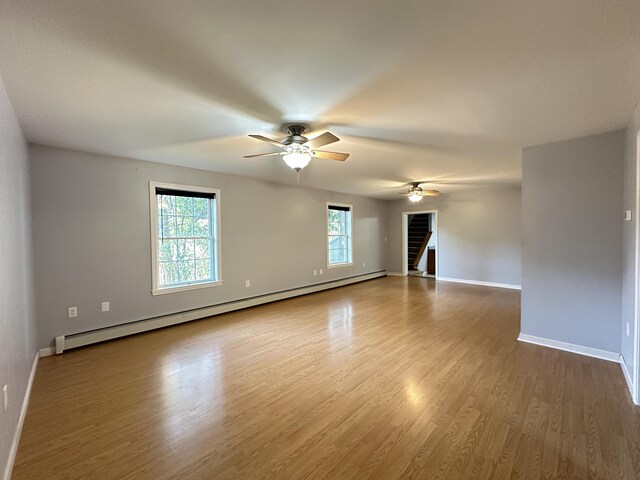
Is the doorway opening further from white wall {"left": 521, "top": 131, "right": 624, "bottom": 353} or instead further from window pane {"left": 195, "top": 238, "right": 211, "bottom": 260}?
window pane {"left": 195, "top": 238, "right": 211, "bottom": 260}

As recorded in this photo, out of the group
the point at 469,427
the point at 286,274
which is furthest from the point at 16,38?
the point at 286,274

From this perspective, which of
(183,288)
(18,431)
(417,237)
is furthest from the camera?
(417,237)

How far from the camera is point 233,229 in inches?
203

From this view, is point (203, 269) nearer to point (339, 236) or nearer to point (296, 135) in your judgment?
point (296, 135)

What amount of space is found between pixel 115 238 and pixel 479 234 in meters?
7.68

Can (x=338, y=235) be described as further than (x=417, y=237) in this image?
No

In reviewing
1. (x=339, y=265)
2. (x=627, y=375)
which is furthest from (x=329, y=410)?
(x=339, y=265)

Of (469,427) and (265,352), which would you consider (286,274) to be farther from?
(469,427)

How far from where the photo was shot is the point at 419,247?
982cm

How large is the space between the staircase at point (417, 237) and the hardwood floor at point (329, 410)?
5.76m

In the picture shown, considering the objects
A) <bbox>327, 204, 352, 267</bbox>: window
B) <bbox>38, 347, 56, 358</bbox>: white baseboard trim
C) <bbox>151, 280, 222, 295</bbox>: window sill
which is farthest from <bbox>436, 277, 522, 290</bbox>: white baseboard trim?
<bbox>38, 347, 56, 358</bbox>: white baseboard trim

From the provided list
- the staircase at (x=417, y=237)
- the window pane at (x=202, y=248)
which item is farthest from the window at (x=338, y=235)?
the window pane at (x=202, y=248)

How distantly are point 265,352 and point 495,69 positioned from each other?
332 centimetres

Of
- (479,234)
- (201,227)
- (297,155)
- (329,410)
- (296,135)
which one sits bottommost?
(329,410)
